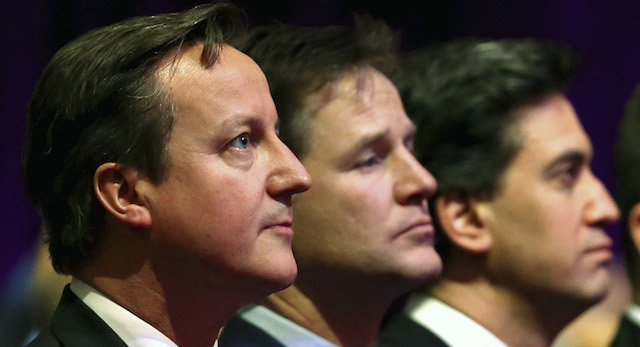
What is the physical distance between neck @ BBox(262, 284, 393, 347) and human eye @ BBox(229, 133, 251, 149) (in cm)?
67

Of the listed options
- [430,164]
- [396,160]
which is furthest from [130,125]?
[430,164]

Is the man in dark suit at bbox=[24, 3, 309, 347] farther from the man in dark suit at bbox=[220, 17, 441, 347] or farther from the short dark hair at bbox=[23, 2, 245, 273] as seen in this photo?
the man in dark suit at bbox=[220, 17, 441, 347]

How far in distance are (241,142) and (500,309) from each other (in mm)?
1124

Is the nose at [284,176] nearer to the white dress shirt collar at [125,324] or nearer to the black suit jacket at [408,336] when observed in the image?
the white dress shirt collar at [125,324]

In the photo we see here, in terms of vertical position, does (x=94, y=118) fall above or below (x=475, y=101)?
above

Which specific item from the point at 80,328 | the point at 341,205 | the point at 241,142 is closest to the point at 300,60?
the point at 341,205

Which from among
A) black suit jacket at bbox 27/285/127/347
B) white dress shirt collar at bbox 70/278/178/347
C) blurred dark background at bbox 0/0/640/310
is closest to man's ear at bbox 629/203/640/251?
blurred dark background at bbox 0/0/640/310

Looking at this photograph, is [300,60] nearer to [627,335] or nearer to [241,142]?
[241,142]

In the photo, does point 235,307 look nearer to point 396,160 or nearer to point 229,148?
point 229,148

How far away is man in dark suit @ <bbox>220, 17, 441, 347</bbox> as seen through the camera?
8.66 ft

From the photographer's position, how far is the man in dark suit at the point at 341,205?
264cm

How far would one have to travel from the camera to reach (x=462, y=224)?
2982 millimetres

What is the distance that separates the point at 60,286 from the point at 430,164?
3.71 feet

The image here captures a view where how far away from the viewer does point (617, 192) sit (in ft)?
10.7
